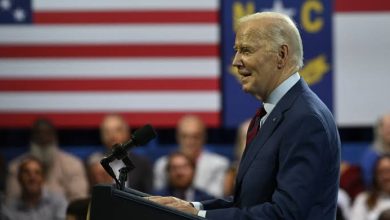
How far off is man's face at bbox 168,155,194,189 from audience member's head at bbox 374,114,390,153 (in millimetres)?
1100

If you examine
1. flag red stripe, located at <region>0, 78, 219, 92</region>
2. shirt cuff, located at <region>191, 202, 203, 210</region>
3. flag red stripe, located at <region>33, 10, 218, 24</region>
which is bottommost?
flag red stripe, located at <region>0, 78, 219, 92</region>

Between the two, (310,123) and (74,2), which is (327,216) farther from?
(74,2)

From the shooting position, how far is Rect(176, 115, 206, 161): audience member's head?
18.8ft

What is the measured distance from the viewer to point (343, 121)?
609cm

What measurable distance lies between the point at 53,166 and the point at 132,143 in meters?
3.67

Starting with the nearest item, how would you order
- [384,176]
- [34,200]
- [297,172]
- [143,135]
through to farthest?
[297,172], [143,135], [384,176], [34,200]

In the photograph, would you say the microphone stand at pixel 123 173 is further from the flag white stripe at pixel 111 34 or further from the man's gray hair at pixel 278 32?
the flag white stripe at pixel 111 34

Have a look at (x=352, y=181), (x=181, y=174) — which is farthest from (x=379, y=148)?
(x=181, y=174)

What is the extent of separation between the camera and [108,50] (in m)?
6.28

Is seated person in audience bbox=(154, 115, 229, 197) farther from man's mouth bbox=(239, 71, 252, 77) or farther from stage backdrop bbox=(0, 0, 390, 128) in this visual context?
man's mouth bbox=(239, 71, 252, 77)

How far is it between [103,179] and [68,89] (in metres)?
1.10

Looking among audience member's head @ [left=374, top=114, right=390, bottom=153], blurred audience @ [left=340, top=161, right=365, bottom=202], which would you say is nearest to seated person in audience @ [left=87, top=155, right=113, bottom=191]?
blurred audience @ [left=340, top=161, right=365, bottom=202]

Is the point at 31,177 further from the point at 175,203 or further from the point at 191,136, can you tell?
the point at 175,203

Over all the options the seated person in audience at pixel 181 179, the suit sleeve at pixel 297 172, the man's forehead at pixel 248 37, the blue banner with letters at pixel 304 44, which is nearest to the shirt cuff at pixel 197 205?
the suit sleeve at pixel 297 172
